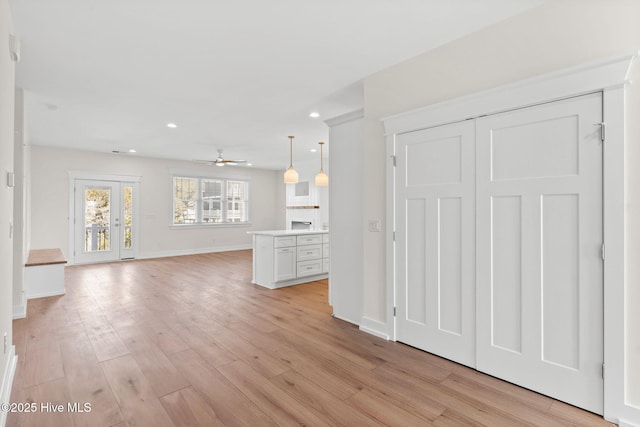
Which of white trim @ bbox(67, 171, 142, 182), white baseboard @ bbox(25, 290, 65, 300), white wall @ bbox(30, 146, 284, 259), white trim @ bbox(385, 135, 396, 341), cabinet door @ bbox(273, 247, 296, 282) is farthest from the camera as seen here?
white trim @ bbox(67, 171, 142, 182)

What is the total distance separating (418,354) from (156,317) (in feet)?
9.29

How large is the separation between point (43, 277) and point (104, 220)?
11.3 feet

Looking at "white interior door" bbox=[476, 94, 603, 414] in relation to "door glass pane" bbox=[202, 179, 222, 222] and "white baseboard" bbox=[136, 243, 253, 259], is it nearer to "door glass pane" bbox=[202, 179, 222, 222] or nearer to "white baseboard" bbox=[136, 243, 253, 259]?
"white baseboard" bbox=[136, 243, 253, 259]

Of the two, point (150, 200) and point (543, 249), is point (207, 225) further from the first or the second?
point (543, 249)

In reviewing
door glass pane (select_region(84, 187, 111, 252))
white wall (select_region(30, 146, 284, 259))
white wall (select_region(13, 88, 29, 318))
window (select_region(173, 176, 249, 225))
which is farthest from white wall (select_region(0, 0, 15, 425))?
window (select_region(173, 176, 249, 225))

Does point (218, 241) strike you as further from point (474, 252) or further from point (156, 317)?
point (474, 252)

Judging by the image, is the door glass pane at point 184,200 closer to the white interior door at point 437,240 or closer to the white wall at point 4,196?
the white wall at point 4,196

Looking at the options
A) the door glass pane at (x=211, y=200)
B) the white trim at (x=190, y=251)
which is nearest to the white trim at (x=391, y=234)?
the white trim at (x=190, y=251)

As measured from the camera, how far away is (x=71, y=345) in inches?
111

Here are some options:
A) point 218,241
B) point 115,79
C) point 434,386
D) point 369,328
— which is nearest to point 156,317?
point 369,328

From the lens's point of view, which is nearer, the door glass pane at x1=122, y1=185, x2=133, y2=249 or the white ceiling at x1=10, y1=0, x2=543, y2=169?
the white ceiling at x1=10, y1=0, x2=543, y2=169

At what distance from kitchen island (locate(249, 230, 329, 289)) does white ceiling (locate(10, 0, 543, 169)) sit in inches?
72.9

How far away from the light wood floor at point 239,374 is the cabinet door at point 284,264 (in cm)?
94

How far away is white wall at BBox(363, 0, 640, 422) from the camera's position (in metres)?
1.78
